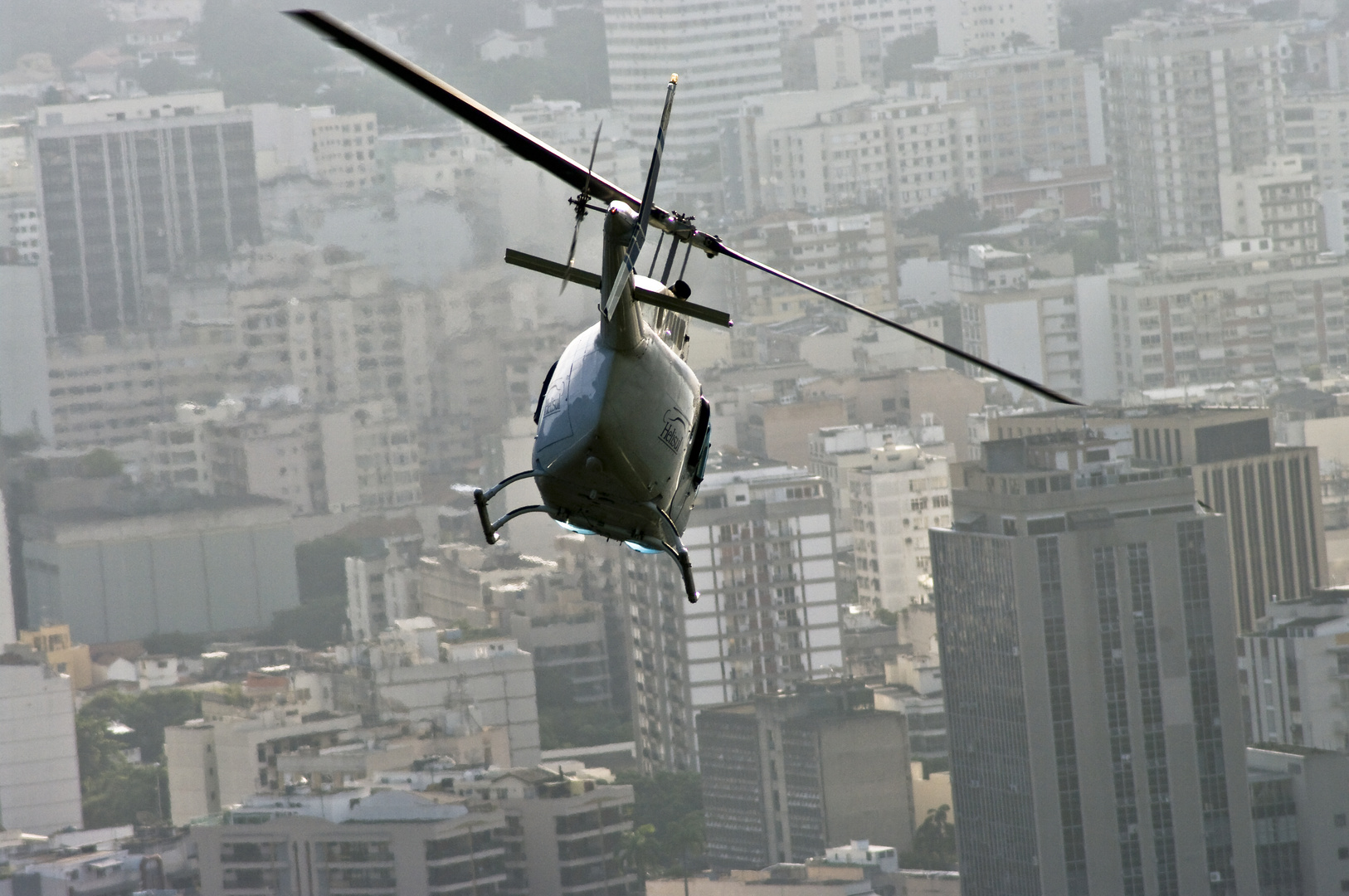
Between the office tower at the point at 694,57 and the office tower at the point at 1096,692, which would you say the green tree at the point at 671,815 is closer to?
the office tower at the point at 1096,692

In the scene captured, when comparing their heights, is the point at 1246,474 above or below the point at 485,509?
below

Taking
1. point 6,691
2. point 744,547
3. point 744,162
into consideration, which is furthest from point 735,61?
point 6,691

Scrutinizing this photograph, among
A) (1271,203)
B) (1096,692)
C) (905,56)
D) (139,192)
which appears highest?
(905,56)

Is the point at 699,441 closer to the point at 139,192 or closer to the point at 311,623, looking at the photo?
the point at 311,623

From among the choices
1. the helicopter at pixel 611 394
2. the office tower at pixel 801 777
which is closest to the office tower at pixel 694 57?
the office tower at pixel 801 777

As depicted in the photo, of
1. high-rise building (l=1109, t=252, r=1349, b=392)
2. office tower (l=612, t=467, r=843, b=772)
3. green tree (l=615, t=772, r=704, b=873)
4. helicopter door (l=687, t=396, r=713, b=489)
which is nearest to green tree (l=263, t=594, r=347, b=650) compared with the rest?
office tower (l=612, t=467, r=843, b=772)

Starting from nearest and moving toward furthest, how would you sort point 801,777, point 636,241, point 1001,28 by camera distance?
point 636,241 < point 801,777 < point 1001,28

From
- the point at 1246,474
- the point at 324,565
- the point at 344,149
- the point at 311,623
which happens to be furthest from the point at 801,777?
the point at 344,149
